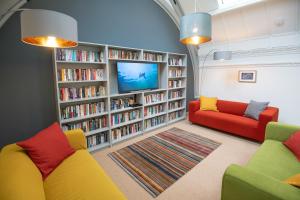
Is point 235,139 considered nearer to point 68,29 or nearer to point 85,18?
point 68,29

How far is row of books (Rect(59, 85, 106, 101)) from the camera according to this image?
8.14 feet

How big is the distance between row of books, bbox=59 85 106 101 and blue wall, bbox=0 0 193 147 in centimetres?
25

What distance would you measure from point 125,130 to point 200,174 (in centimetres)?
172

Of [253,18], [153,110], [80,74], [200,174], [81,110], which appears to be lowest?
[200,174]

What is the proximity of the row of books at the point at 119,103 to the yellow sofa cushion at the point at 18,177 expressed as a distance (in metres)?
1.68

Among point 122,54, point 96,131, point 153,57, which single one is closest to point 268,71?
point 153,57

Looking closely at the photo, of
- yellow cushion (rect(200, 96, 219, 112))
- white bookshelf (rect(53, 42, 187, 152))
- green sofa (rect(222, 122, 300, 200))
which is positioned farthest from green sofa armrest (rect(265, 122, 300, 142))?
white bookshelf (rect(53, 42, 187, 152))

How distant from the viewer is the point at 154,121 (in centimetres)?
392

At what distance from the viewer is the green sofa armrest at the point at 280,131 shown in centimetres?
211

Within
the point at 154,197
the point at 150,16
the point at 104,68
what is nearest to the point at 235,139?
the point at 154,197

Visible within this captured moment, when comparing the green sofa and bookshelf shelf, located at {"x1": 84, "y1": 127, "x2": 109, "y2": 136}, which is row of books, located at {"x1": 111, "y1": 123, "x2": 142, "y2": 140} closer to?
bookshelf shelf, located at {"x1": 84, "y1": 127, "x2": 109, "y2": 136}

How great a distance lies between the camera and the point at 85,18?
2736 mm

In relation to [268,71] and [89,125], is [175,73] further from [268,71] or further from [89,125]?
[89,125]

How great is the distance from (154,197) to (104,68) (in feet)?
7.32
